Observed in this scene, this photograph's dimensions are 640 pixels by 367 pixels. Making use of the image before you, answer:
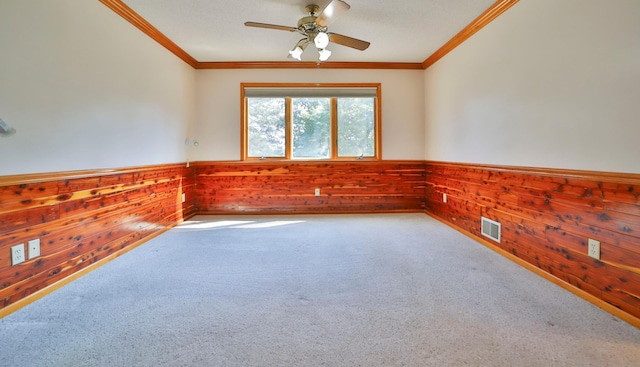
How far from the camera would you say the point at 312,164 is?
4.59 m

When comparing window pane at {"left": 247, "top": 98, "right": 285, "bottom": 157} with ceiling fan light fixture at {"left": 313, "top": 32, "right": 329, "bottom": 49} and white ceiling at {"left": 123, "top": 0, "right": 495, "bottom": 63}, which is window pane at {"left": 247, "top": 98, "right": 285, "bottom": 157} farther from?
ceiling fan light fixture at {"left": 313, "top": 32, "right": 329, "bottom": 49}

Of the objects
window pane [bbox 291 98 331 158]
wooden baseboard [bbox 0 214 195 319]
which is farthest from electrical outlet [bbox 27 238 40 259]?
window pane [bbox 291 98 331 158]

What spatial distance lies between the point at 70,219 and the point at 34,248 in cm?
33

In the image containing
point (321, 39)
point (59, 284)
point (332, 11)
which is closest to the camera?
point (59, 284)

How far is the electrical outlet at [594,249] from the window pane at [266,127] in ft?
12.2

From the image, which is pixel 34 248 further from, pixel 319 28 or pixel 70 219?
pixel 319 28

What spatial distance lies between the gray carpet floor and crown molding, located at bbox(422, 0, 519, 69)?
90.9 inches

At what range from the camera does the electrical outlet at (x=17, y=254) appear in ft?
5.97

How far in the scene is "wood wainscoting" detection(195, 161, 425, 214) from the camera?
4.57 m

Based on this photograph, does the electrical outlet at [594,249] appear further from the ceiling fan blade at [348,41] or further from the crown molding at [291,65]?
the crown molding at [291,65]

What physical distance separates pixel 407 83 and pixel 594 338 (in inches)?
154

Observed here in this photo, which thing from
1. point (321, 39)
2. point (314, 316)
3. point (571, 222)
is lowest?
point (314, 316)

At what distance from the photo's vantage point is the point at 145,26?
A: 10.1 feet

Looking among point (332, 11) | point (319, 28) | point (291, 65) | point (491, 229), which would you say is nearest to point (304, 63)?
point (291, 65)
